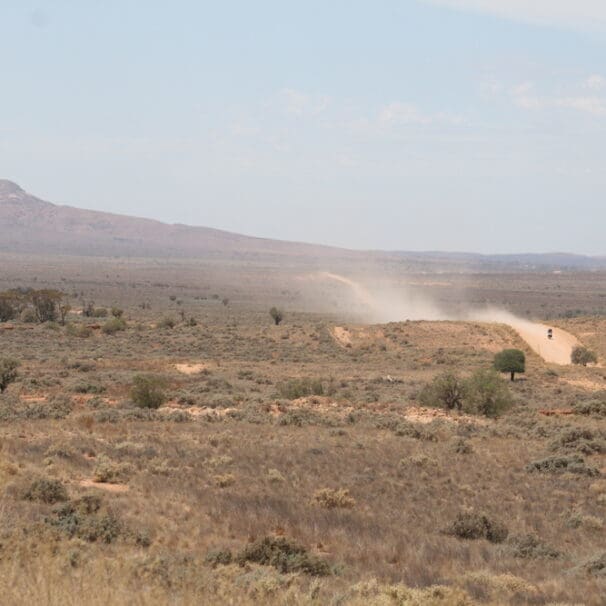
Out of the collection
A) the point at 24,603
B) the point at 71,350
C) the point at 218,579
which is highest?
the point at 24,603

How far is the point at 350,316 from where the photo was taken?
312 ft

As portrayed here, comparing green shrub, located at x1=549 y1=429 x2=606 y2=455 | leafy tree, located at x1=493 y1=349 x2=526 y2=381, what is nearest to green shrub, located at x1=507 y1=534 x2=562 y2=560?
green shrub, located at x1=549 y1=429 x2=606 y2=455

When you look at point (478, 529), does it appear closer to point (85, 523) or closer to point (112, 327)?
point (85, 523)

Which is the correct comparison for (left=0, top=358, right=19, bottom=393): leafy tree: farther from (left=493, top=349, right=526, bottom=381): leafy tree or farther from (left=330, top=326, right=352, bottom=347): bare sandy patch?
(left=330, top=326, right=352, bottom=347): bare sandy patch

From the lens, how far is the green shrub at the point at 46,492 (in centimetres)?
1241

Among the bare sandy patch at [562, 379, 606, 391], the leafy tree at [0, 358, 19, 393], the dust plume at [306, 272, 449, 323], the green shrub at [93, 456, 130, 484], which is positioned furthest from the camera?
the dust plume at [306, 272, 449, 323]

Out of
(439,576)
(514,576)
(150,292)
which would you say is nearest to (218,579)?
(439,576)

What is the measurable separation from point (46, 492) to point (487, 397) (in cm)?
2184

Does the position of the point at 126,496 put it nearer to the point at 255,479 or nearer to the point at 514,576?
the point at 255,479

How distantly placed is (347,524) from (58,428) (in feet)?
35.7

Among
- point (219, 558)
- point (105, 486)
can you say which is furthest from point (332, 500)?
point (219, 558)

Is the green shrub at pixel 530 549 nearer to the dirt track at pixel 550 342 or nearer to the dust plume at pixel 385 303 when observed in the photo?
the dirt track at pixel 550 342

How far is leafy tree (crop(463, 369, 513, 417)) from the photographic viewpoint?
3111cm

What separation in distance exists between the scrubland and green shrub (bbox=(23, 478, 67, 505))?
27mm
